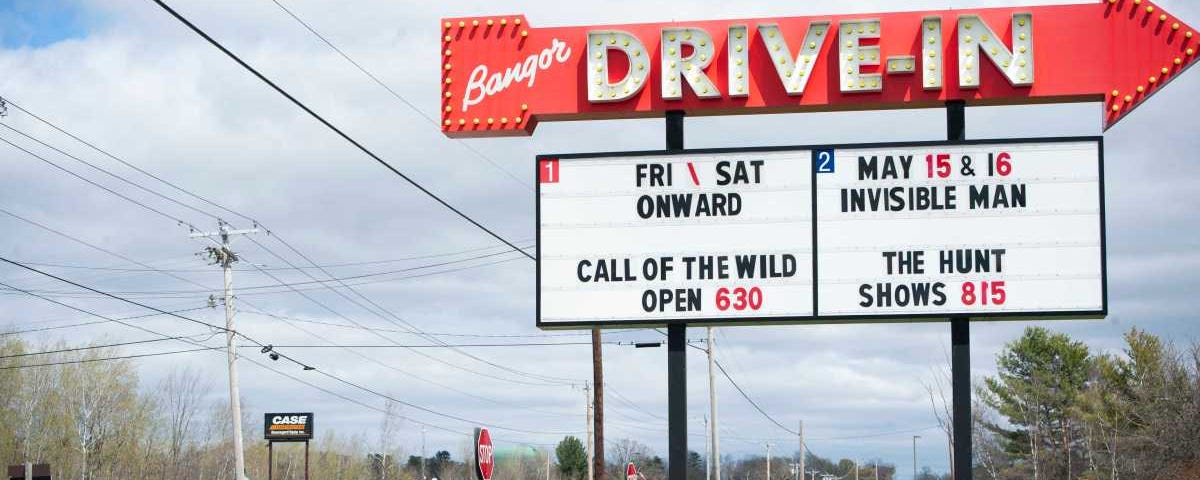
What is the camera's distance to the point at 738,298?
14.5 meters

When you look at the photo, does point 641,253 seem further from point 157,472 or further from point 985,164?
point 157,472

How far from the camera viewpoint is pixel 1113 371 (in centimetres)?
6800

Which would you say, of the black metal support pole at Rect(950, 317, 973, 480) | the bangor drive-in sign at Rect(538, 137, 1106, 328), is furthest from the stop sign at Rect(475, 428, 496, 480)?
the black metal support pole at Rect(950, 317, 973, 480)

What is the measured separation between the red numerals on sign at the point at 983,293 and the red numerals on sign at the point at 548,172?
451 centimetres

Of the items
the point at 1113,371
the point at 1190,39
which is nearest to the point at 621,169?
the point at 1190,39

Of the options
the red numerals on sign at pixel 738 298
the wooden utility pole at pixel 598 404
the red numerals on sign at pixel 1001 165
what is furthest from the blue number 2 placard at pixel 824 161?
the wooden utility pole at pixel 598 404

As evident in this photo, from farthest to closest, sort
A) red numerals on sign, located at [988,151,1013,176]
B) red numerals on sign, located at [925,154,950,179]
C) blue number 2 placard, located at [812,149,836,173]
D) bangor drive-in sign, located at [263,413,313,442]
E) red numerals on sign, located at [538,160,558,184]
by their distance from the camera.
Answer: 1. bangor drive-in sign, located at [263,413,313,442]
2. red numerals on sign, located at [538,160,558,184]
3. blue number 2 placard, located at [812,149,836,173]
4. red numerals on sign, located at [925,154,950,179]
5. red numerals on sign, located at [988,151,1013,176]

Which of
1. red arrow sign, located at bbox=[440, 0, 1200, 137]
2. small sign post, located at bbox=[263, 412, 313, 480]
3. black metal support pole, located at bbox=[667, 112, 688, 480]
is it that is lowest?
small sign post, located at bbox=[263, 412, 313, 480]

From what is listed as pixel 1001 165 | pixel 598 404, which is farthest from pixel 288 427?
pixel 1001 165

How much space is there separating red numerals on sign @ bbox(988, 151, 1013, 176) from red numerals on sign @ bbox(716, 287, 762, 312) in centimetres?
277

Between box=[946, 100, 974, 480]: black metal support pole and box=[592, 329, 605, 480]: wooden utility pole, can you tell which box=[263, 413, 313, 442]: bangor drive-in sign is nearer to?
box=[592, 329, 605, 480]: wooden utility pole

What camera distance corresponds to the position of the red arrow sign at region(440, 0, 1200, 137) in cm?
1464

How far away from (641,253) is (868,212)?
2451 millimetres

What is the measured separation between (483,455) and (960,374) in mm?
5201
